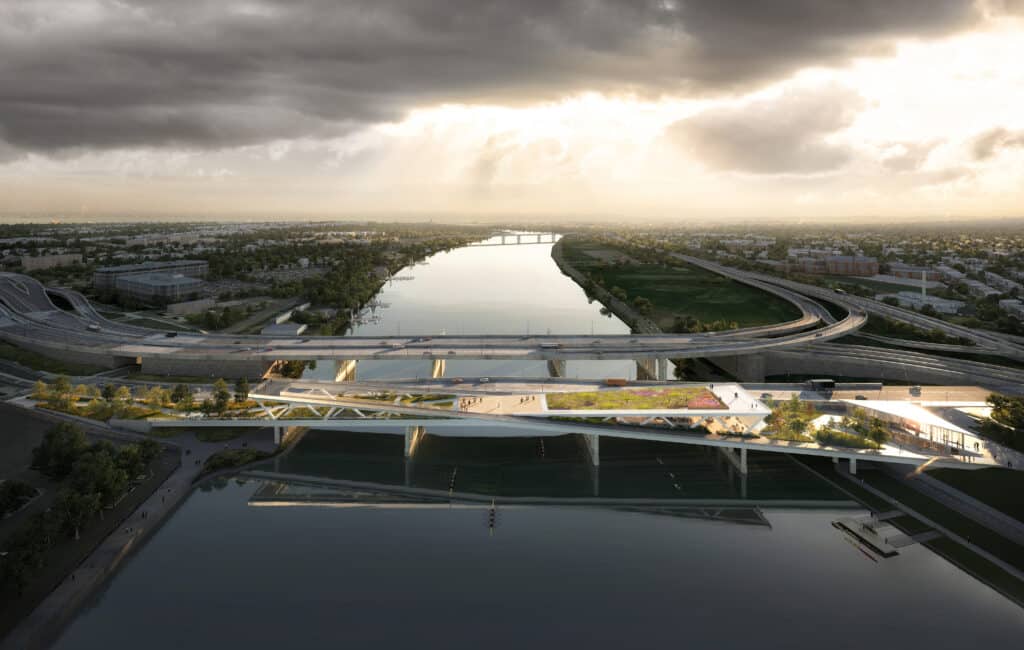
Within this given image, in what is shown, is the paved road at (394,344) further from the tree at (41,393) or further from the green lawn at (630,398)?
the green lawn at (630,398)

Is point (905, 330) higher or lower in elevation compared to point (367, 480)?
higher

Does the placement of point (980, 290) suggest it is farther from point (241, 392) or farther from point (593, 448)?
point (241, 392)

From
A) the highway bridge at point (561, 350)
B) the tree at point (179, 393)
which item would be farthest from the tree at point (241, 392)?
the highway bridge at point (561, 350)

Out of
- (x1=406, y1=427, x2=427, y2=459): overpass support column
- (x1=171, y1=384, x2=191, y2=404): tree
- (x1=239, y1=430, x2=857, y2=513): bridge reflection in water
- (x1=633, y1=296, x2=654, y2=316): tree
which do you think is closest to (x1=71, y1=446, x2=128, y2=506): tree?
(x1=239, y1=430, x2=857, y2=513): bridge reflection in water

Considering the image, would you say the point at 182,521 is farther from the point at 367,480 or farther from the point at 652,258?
the point at 652,258

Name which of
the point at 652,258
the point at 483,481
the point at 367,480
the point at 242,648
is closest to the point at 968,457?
the point at 483,481

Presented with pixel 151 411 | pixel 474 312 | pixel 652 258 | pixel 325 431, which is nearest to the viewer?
pixel 151 411

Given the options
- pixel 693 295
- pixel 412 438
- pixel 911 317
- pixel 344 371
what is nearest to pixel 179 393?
pixel 344 371
